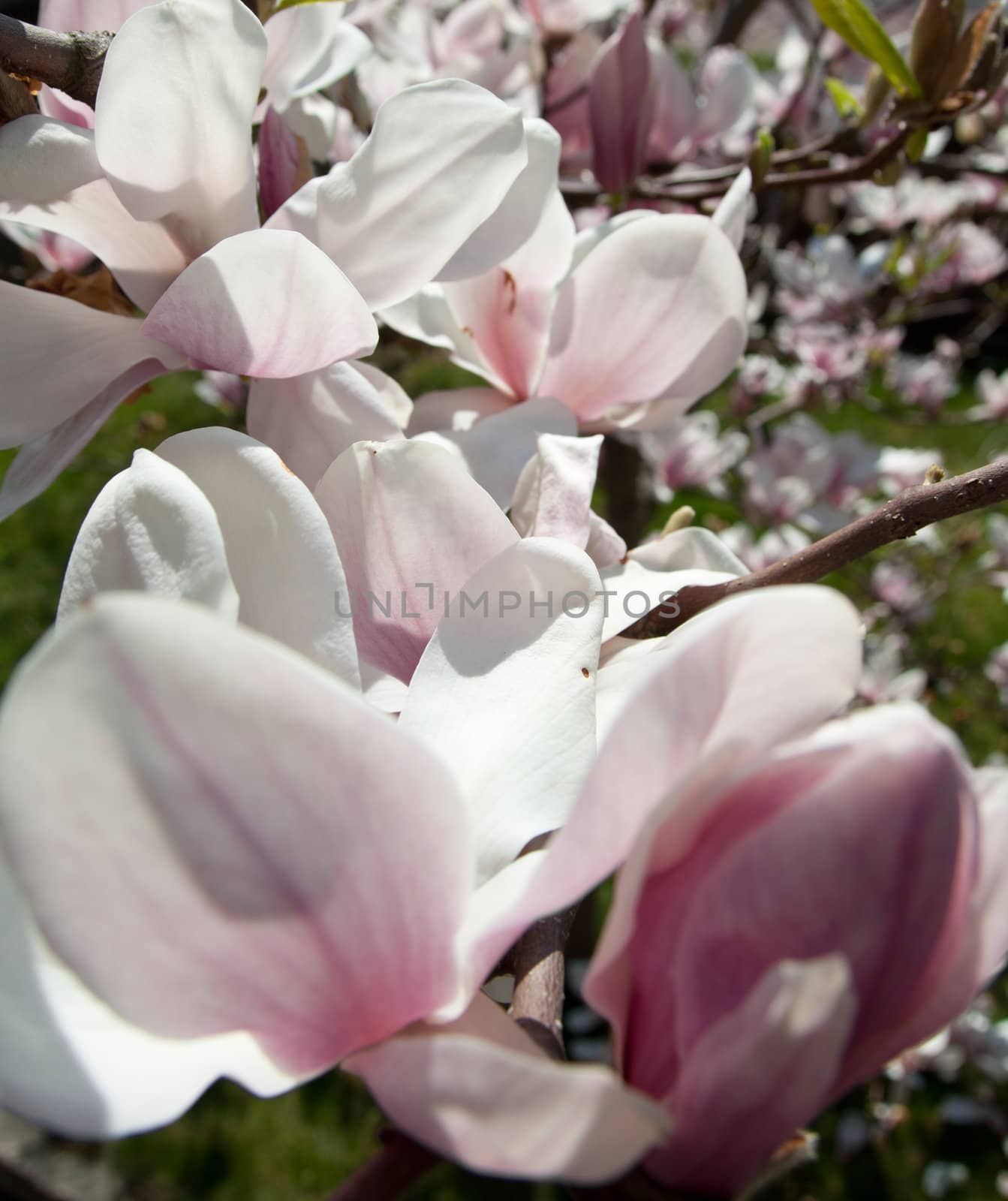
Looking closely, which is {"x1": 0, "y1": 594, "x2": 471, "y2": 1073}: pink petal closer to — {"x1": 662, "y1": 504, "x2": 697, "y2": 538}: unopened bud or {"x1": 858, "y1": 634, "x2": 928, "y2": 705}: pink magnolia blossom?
{"x1": 662, "y1": 504, "x2": 697, "y2": 538}: unopened bud

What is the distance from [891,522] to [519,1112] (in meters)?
0.29

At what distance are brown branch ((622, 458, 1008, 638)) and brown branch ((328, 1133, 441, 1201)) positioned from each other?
244 millimetres

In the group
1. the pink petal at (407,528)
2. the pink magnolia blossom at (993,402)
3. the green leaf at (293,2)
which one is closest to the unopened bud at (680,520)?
the pink petal at (407,528)

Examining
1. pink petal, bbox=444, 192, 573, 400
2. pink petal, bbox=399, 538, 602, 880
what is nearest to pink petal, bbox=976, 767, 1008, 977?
pink petal, bbox=399, 538, 602, 880

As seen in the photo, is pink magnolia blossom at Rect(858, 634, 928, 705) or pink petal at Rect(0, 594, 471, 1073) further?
pink magnolia blossom at Rect(858, 634, 928, 705)

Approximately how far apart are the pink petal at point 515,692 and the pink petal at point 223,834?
0.05 meters

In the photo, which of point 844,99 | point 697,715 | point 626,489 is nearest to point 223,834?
point 697,715

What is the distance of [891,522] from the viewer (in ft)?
1.43

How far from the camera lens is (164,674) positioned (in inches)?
9.5

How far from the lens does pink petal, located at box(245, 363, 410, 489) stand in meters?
0.45

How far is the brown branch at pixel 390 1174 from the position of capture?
11.1 inches

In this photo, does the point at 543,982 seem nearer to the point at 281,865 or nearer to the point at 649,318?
the point at 281,865

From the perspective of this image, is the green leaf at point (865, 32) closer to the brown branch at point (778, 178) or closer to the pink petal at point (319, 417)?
the brown branch at point (778, 178)

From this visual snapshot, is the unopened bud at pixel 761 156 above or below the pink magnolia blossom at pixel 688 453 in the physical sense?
above
